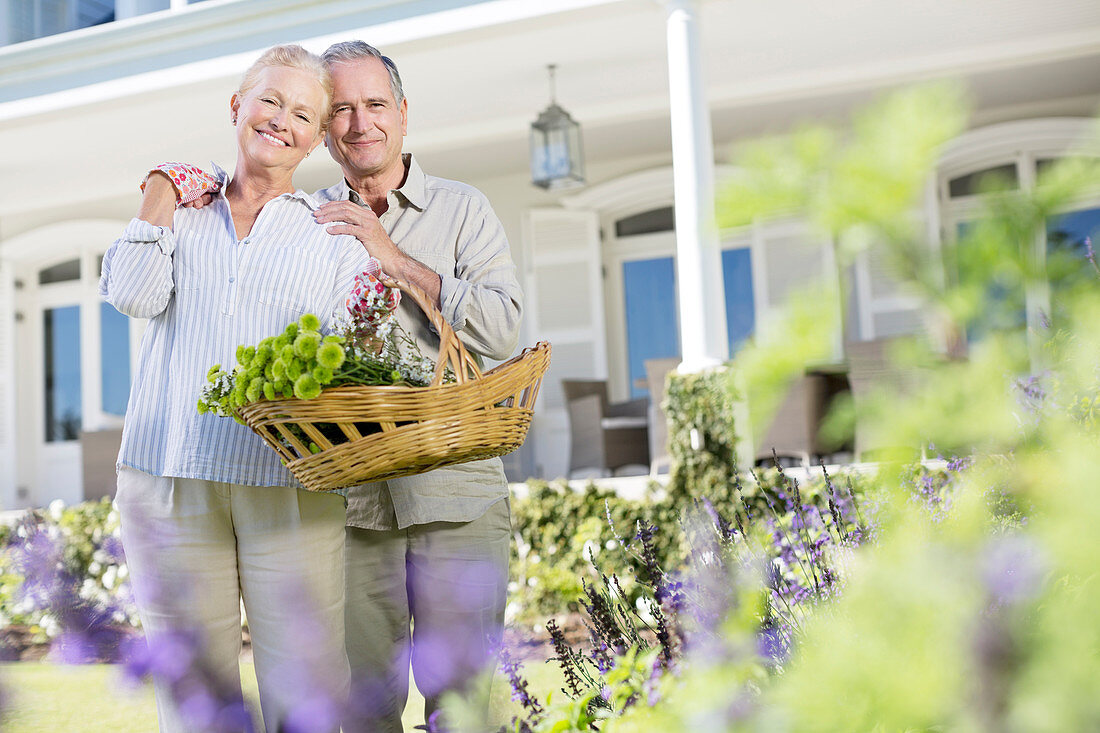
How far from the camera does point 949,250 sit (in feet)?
1.48

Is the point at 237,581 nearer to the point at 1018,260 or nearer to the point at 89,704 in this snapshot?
the point at 1018,260

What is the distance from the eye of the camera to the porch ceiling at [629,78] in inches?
209

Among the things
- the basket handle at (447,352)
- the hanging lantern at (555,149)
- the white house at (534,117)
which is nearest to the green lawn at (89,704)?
the basket handle at (447,352)

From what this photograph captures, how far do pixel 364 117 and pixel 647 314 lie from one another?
20.8ft

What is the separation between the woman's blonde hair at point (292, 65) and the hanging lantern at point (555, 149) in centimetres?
427

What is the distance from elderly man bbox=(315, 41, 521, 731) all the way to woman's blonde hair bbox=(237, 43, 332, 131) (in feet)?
0.26

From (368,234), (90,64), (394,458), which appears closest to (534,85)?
(90,64)

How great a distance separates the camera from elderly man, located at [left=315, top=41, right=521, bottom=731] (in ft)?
5.76

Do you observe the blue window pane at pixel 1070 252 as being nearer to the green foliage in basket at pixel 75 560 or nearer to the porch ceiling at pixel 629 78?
the porch ceiling at pixel 629 78

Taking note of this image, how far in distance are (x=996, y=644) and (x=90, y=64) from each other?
660cm

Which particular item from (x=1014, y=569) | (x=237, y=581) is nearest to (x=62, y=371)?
(x=237, y=581)

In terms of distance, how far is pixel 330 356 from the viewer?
4.28 ft

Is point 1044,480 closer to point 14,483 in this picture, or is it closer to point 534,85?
point 534,85

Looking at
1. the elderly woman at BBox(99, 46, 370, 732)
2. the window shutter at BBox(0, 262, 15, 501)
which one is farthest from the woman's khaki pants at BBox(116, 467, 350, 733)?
the window shutter at BBox(0, 262, 15, 501)
